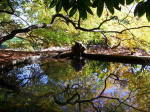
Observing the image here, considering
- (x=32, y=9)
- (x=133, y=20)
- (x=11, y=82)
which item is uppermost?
(x=32, y=9)

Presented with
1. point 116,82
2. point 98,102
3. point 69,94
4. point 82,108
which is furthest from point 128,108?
point 116,82

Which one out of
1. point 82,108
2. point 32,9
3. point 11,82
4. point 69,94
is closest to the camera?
point 82,108

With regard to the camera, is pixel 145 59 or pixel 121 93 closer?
pixel 121 93

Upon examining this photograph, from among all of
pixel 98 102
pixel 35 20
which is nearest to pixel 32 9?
pixel 35 20

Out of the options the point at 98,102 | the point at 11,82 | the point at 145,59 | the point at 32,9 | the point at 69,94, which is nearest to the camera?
the point at 98,102

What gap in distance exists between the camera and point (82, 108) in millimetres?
1086

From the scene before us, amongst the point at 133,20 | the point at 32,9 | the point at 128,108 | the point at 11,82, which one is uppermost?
the point at 32,9

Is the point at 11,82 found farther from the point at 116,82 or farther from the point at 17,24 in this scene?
the point at 17,24

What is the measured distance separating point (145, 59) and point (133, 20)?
2553 mm

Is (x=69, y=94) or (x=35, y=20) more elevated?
(x=35, y=20)

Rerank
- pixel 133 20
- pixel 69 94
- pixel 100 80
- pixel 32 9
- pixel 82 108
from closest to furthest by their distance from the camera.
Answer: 1. pixel 82 108
2. pixel 69 94
3. pixel 100 80
4. pixel 133 20
5. pixel 32 9

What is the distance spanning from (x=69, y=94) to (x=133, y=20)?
4.32 metres

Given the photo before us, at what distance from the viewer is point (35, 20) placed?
5410 millimetres

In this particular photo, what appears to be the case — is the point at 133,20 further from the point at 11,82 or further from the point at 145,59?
the point at 11,82
